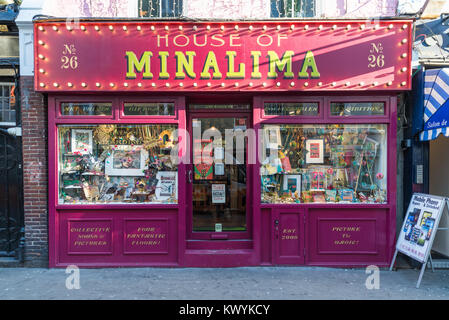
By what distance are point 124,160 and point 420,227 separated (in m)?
5.27

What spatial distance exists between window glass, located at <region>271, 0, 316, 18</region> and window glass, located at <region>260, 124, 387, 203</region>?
2.18 meters

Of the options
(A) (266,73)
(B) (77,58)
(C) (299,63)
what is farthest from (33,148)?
(C) (299,63)

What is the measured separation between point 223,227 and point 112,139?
2708 mm

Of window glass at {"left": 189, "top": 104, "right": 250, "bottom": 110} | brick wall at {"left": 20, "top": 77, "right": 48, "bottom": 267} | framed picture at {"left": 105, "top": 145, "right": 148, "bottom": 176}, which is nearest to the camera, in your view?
brick wall at {"left": 20, "top": 77, "right": 48, "bottom": 267}

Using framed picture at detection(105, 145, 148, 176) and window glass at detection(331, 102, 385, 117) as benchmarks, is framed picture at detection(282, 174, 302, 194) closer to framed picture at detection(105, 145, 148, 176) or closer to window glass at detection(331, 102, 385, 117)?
window glass at detection(331, 102, 385, 117)

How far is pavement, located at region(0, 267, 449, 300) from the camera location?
438 centimetres

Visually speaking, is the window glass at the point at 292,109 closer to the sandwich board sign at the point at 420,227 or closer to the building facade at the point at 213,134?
the building facade at the point at 213,134

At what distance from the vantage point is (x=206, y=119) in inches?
231

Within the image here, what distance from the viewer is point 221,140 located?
5902 millimetres

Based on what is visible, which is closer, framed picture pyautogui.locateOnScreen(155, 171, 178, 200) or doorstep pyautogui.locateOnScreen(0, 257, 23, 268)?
doorstep pyautogui.locateOnScreen(0, 257, 23, 268)

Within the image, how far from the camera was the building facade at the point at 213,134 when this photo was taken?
524 cm

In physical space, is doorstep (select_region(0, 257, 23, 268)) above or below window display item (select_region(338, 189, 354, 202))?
below

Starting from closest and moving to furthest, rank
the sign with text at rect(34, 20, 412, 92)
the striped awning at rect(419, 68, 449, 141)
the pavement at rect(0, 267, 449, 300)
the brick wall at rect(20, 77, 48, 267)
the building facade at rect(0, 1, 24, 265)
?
the pavement at rect(0, 267, 449, 300) < the striped awning at rect(419, 68, 449, 141) < the sign with text at rect(34, 20, 412, 92) < the brick wall at rect(20, 77, 48, 267) < the building facade at rect(0, 1, 24, 265)

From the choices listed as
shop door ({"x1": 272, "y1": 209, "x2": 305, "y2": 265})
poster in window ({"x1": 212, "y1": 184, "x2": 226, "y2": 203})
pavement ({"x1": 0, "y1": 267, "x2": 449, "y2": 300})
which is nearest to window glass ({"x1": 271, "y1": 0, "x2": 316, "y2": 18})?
poster in window ({"x1": 212, "y1": 184, "x2": 226, "y2": 203})
